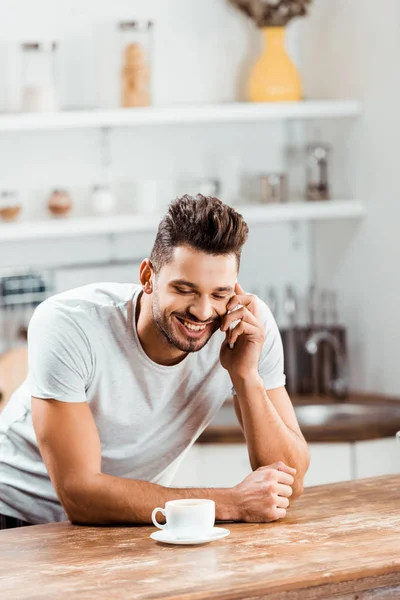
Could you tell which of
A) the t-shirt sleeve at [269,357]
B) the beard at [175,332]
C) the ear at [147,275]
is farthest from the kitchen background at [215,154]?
A: the beard at [175,332]

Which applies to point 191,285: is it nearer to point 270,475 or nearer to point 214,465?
point 270,475

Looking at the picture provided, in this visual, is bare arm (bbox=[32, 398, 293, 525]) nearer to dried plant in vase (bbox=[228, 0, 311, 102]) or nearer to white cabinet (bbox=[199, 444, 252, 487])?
white cabinet (bbox=[199, 444, 252, 487])

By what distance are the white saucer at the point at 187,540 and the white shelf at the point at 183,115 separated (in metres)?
2.17

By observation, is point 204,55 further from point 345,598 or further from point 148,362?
point 345,598

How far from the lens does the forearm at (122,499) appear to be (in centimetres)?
229

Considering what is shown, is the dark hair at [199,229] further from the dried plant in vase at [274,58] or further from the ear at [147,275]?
the dried plant in vase at [274,58]

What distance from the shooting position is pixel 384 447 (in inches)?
155

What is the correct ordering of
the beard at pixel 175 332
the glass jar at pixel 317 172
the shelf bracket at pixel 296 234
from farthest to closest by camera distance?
the shelf bracket at pixel 296 234, the glass jar at pixel 317 172, the beard at pixel 175 332

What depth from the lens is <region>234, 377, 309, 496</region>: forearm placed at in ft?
8.32

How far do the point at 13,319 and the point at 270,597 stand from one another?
2.55 meters

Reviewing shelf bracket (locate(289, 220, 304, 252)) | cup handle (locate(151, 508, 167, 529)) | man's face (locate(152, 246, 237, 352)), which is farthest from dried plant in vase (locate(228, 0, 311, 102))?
cup handle (locate(151, 508, 167, 529))

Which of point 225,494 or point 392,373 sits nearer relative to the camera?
point 225,494

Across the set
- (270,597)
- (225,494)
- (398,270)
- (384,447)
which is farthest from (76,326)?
(398,270)

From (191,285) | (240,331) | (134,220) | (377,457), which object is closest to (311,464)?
(377,457)
